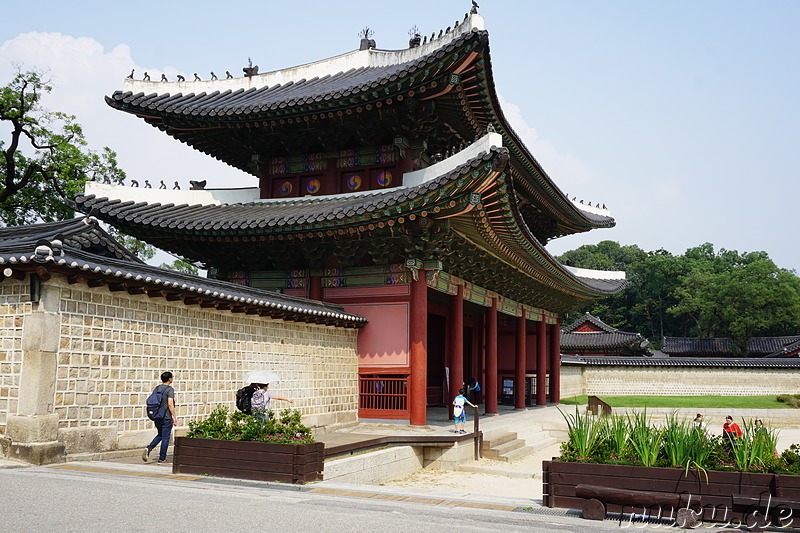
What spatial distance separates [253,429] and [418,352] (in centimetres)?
729

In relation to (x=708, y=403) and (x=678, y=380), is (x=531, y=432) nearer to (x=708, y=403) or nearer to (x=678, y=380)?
(x=708, y=403)

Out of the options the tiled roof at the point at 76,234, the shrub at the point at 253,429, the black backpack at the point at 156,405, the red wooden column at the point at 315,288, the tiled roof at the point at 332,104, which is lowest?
the shrub at the point at 253,429

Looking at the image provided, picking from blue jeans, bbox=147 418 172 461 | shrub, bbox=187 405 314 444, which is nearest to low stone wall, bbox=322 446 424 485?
shrub, bbox=187 405 314 444

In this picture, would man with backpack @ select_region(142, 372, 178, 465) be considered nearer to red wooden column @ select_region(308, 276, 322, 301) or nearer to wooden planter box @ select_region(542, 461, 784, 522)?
wooden planter box @ select_region(542, 461, 784, 522)

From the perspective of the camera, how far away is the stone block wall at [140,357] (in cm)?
1075

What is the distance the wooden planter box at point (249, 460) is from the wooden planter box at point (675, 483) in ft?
11.3

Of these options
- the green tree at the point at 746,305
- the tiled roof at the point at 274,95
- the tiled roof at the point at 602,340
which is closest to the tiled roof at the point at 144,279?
the tiled roof at the point at 274,95

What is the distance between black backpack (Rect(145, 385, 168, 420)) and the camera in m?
11.2

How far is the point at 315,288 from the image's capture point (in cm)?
1858

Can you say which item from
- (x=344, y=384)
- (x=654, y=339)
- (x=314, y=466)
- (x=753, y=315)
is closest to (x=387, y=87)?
(x=344, y=384)

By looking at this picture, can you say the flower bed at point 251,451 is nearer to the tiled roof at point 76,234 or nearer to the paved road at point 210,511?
the paved road at point 210,511

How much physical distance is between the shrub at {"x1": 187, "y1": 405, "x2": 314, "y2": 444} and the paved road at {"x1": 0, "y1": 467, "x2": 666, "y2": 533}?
941mm

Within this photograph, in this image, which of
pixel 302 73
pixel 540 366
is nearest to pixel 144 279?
pixel 302 73

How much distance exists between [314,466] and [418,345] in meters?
7.25
